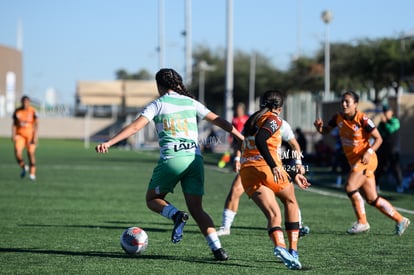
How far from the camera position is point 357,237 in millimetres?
12797

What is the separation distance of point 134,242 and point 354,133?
4.04 m

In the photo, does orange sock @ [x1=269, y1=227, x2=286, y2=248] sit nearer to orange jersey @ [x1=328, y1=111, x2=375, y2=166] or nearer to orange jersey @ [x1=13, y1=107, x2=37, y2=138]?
orange jersey @ [x1=328, y1=111, x2=375, y2=166]

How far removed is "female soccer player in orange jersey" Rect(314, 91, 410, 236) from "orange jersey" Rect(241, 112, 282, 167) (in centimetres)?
295

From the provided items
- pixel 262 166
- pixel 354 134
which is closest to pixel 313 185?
pixel 354 134

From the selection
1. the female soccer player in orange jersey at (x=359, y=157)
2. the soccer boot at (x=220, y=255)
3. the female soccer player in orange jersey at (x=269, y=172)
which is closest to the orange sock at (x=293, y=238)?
the female soccer player in orange jersey at (x=269, y=172)

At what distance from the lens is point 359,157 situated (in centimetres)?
1312

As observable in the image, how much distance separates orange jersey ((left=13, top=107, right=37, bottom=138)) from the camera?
2478 cm

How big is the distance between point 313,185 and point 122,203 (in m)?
8.51

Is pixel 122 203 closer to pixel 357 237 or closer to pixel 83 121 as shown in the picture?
pixel 357 237

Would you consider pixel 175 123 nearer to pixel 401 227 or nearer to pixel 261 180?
pixel 261 180

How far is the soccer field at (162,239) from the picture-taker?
9797 mm

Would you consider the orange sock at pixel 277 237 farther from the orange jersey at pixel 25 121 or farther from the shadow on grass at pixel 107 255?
the orange jersey at pixel 25 121

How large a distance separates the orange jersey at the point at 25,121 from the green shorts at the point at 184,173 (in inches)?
605

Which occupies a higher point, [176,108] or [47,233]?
[176,108]
